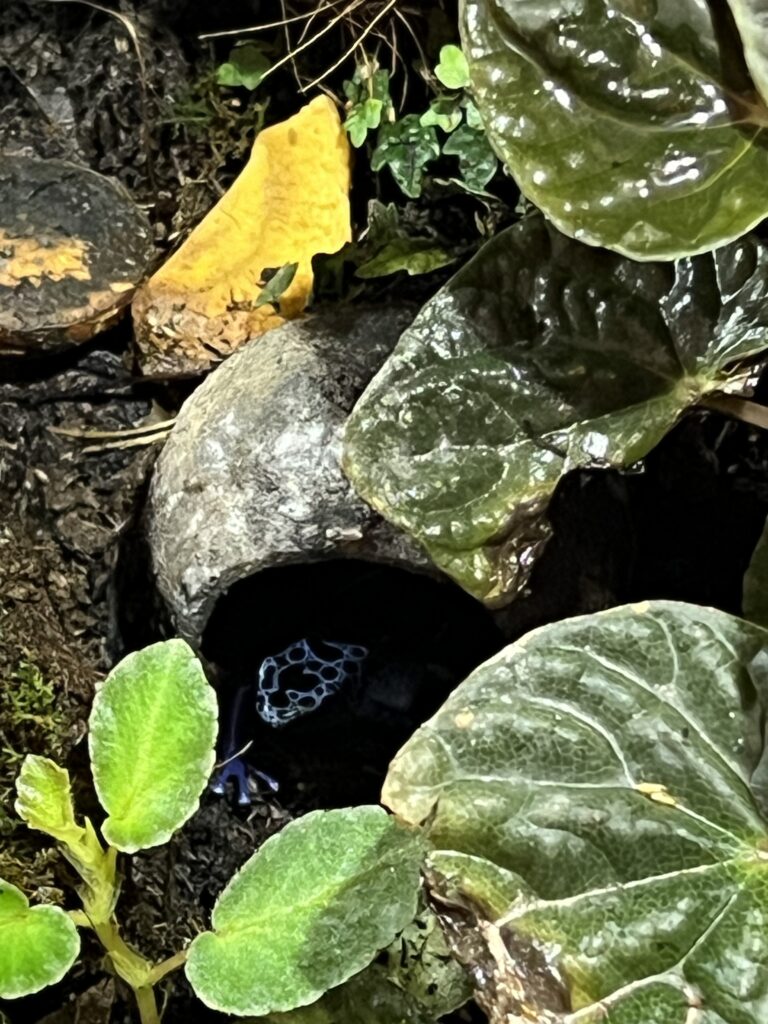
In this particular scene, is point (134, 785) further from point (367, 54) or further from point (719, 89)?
point (367, 54)

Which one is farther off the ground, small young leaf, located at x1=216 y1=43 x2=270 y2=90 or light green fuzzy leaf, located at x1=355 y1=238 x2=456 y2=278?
small young leaf, located at x1=216 y1=43 x2=270 y2=90

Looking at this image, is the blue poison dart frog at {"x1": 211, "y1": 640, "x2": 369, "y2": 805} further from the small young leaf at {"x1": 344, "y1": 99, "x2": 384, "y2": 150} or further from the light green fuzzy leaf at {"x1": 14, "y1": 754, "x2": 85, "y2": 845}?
the small young leaf at {"x1": 344, "y1": 99, "x2": 384, "y2": 150}

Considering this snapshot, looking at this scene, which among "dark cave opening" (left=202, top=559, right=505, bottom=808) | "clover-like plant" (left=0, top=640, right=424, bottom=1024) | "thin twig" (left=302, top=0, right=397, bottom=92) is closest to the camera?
"clover-like plant" (left=0, top=640, right=424, bottom=1024)

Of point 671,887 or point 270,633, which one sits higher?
point 671,887

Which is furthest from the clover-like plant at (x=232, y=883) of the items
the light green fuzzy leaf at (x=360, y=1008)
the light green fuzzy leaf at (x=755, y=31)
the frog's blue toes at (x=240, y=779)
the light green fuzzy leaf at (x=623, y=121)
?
the light green fuzzy leaf at (x=755, y=31)

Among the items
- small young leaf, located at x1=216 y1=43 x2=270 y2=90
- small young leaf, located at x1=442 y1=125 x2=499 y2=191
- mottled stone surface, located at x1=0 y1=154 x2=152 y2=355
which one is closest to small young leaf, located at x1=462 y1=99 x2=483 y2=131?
small young leaf, located at x1=442 y1=125 x2=499 y2=191

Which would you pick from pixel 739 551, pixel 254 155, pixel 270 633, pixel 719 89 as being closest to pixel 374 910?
pixel 270 633

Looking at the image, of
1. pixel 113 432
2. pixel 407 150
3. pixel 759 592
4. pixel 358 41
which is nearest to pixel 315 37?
pixel 358 41
